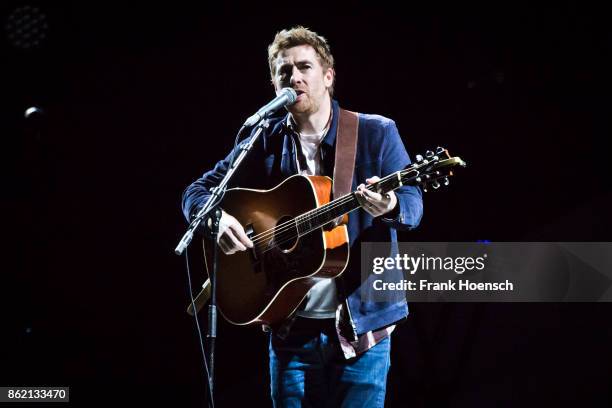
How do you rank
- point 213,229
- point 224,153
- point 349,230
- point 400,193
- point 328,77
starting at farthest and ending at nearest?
point 224,153
point 328,77
point 349,230
point 400,193
point 213,229

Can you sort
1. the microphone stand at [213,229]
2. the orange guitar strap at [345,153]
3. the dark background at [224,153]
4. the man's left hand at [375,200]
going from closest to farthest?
the microphone stand at [213,229]
the man's left hand at [375,200]
the orange guitar strap at [345,153]
the dark background at [224,153]

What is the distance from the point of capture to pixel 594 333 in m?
3.51

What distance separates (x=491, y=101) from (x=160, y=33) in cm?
226

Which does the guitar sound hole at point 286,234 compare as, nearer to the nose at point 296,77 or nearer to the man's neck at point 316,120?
the man's neck at point 316,120

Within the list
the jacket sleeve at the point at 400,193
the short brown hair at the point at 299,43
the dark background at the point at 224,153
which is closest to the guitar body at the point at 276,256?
the jacket sleeve at the point at 400,193

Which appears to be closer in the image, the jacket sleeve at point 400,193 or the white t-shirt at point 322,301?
the jacket sleeve at point 400,193

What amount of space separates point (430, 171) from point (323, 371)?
2.83ft

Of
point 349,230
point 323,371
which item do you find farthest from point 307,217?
point 323,371

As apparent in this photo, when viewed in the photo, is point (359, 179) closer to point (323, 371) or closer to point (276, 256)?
point (276, 256)

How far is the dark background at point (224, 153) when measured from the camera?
3621mm

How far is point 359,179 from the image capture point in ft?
8.20

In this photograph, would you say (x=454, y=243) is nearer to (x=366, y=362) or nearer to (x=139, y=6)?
(x=366, y=362)

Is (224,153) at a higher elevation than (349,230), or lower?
higher

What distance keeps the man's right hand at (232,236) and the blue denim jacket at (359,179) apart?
18 cm
